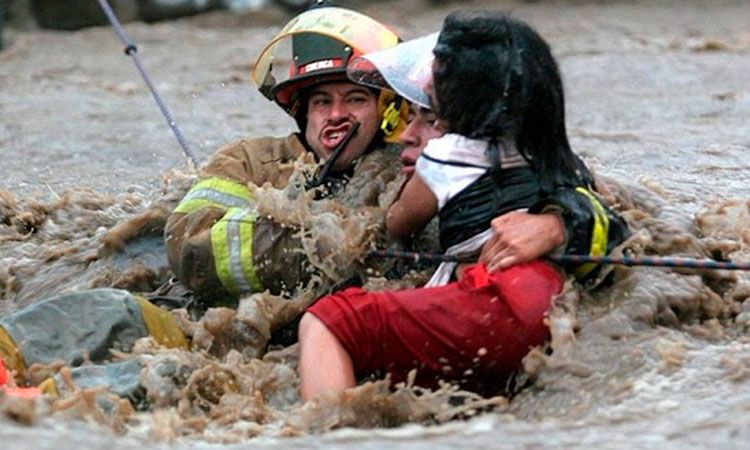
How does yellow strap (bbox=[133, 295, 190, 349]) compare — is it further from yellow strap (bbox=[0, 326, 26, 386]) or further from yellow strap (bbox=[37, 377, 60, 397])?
yellow strap (bbox=[37, 377, 60, 397])

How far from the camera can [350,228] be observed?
490cm

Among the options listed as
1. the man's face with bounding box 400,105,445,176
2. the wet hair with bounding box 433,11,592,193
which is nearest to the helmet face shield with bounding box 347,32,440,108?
the man's face with bounding box 400,105,445,176

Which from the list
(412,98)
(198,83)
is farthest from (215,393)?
(198,83)

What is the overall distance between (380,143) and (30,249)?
1.64 meters

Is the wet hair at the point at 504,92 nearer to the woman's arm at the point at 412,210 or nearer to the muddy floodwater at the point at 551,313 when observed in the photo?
the woman's arm at the point at 412,210

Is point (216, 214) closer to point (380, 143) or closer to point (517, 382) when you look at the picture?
point (380, 143)

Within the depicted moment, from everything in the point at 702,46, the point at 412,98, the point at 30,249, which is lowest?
the point at 702,46

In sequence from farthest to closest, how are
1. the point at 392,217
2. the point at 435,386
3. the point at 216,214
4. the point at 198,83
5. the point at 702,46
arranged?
1. the point at 702,46
2. the point at 198,83
3. the point at 216,214
4. the point at 392,217
5. the point at 435,386

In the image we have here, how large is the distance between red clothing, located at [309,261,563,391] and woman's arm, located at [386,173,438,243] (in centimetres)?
30

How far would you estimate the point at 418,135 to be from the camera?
484 cm

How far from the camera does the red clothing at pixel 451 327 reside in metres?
4.38

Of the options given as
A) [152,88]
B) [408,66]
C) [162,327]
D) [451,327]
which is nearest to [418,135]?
[408,66]

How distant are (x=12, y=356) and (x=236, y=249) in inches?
29.6

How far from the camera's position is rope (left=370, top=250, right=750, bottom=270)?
428cm
